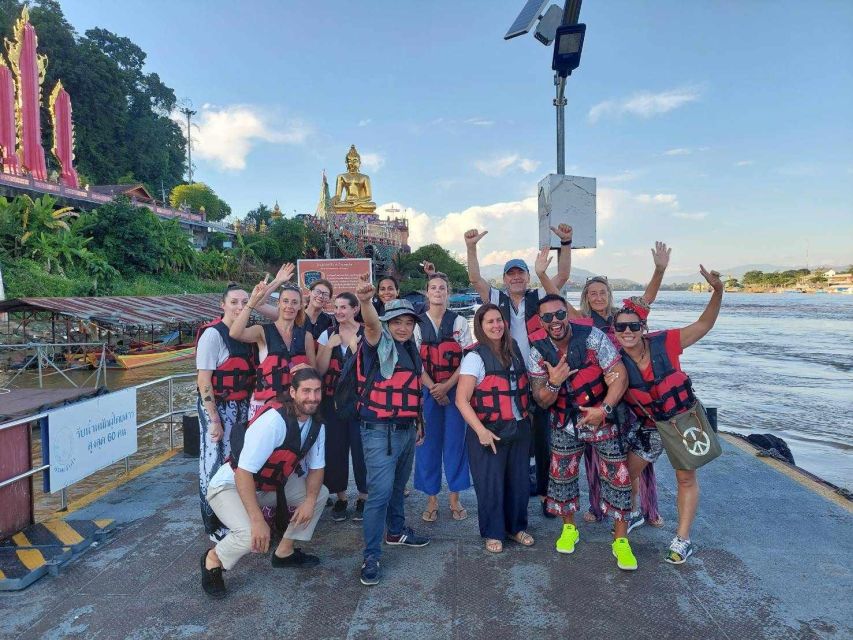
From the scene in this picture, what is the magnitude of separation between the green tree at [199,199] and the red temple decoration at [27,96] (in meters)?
21.6

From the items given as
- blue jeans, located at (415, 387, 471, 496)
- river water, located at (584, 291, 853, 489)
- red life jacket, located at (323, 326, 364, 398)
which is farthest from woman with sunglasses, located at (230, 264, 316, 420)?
river water, located at (584, 291, 853, 489)

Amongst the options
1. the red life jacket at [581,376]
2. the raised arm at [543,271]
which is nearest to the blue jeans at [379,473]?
Answer: the red life jacket at [581,376]

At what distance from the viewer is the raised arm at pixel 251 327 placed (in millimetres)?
3398

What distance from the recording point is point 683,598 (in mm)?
2883

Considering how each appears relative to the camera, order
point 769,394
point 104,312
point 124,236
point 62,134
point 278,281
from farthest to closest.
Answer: point 62,134 → point 124,236 → point 104,312 → point 769,394 → point 278,281

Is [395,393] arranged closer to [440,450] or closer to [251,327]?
[440,450]

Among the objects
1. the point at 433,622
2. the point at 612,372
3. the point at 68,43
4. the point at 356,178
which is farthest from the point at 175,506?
the point at 68,43

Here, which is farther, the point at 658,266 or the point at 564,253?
the point at 564,253

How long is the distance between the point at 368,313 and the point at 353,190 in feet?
156

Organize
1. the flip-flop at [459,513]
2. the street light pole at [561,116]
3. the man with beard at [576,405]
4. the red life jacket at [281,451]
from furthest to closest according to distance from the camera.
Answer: the street light pole at [561,116] < the flip-flop at [459,513] < the man with beard at [576,405] < the red life jacket at [281,451]

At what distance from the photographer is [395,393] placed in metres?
3.23

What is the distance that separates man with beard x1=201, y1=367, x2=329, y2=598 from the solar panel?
3.60 metres

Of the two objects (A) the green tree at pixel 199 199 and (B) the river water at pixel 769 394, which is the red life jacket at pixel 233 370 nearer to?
(B) the river water at pixel 769 394

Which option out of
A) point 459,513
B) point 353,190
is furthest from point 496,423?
point 353,190
